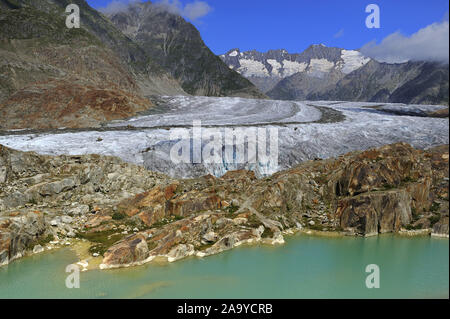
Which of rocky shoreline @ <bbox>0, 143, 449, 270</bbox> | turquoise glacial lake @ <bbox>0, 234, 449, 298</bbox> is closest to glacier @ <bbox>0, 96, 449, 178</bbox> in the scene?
rocky shoreline @ <bbox>0, 143, 449, 270</bbox>

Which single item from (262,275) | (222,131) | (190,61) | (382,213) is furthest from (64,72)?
(190,61)

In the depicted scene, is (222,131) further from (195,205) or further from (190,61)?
(190,61)

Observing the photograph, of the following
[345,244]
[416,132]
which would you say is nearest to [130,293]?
[345,244]

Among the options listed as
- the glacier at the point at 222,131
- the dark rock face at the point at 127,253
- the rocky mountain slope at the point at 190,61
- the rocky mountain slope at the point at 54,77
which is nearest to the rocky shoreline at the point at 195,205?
the dark rock face at the point at 127,253

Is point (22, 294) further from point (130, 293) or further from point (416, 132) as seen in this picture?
point (416, 132)

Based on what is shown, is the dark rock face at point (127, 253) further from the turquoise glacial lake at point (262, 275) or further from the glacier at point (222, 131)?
the glacier at point (222, 131)

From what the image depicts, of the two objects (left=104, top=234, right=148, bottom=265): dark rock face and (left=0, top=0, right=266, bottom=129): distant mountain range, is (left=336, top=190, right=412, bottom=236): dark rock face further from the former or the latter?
(left=0, top=0, right=266, bottom=129): distant mountain range
